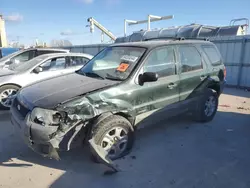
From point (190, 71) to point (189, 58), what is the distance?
28 cm

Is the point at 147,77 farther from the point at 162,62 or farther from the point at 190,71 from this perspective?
the point at 190,71

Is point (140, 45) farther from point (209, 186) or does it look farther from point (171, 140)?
point (209, 186)

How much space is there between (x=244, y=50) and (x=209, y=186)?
8.61 metres

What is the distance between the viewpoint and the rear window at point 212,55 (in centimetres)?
504

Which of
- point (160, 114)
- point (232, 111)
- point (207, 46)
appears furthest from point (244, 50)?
point (160, 114)

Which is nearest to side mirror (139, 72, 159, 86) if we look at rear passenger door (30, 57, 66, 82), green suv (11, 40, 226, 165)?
green suv (11, 40, 226, 165)

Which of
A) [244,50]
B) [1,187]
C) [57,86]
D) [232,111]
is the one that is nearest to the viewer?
[1,187]

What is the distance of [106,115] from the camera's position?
10.6ft

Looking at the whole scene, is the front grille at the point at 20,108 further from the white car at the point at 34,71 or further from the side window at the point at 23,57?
the side window at the point at 23,57

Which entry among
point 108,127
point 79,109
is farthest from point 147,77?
point 79,109

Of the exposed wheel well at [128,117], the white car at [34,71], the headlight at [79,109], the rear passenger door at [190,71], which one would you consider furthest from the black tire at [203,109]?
the white car at [34,71]

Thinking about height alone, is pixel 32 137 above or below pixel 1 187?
above

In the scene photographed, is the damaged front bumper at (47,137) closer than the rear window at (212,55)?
Yes

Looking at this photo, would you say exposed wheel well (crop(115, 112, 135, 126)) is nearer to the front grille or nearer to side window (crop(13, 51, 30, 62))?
the front grille
